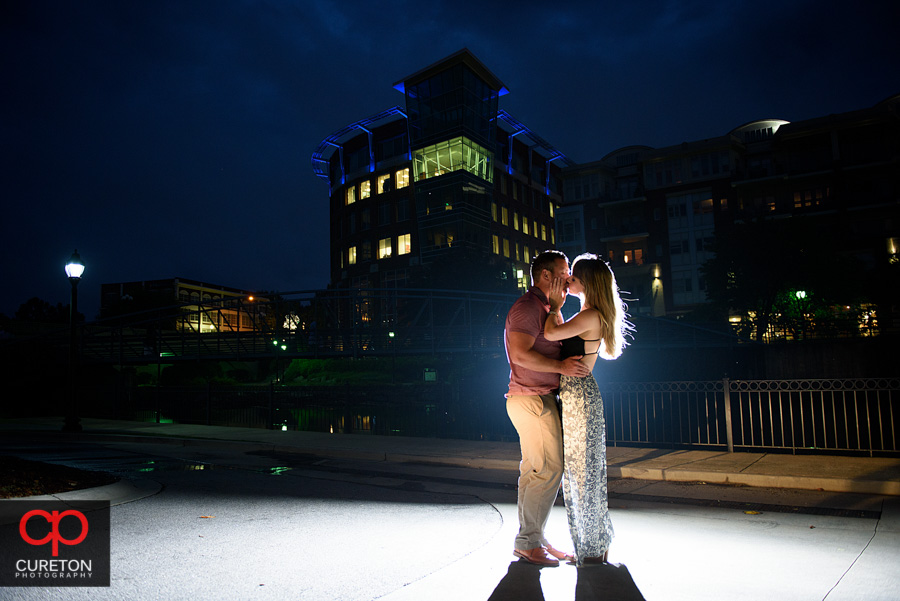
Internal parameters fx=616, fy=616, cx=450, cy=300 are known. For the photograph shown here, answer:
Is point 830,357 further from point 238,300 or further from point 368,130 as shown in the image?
point 368,130

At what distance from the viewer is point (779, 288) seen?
40344mm

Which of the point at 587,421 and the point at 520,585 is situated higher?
the point at 587,421

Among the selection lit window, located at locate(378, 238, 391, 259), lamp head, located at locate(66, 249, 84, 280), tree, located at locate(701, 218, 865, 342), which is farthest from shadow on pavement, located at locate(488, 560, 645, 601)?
lit window, located at locate(378, 238, 391, 259)

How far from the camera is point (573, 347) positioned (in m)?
4.20

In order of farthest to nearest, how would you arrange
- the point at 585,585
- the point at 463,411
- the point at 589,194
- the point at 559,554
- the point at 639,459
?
the point at 589,194 → the point at 463,411 → the point at 639,459 → the point at 559,554 → the point at 585,585

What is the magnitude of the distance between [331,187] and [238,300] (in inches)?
1523

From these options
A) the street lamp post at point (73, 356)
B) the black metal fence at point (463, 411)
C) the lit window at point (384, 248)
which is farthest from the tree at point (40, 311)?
the street lamp post at point (73, 356)

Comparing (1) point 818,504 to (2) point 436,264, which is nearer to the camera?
(1) point 818,504

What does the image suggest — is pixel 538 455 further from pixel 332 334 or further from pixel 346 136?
pixel 346 136

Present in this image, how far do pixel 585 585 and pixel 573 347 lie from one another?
4.95ft

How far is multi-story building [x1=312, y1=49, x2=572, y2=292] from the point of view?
55688 mm

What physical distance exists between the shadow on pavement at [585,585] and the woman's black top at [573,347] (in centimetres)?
145

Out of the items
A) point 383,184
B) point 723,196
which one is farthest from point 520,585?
point 383,184

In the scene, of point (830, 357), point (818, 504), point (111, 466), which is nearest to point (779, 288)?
point (830, 357)
